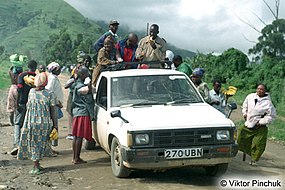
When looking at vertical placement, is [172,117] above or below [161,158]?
above

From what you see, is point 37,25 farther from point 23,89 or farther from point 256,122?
point 256,122

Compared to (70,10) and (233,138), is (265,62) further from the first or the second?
(70,10)

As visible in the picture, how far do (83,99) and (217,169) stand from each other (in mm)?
2577

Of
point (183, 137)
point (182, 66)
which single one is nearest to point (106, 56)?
point (182, 66)

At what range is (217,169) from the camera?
7.38m

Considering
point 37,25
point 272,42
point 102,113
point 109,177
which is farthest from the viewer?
point 37,25

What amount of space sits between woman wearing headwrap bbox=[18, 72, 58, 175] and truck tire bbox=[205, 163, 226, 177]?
8.80ft

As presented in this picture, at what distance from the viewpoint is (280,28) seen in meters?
41.8

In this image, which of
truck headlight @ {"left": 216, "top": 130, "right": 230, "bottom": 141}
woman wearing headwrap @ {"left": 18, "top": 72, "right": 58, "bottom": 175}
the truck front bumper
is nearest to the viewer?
the truck front bumper

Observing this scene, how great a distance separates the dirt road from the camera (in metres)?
7.04

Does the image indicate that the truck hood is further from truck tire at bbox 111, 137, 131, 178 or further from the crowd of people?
the crowd of people

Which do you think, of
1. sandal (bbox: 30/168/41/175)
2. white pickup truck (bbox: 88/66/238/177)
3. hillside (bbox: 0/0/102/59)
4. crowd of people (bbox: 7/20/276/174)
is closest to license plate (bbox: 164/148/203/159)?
white pickup truck (bbox: 88/66/238/177)

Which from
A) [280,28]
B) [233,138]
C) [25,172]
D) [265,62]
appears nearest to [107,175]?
[25,172]

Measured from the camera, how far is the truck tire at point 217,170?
7.33 metres
